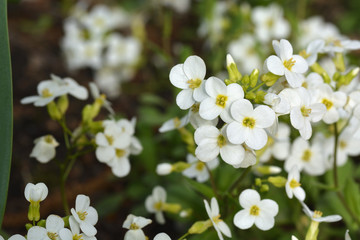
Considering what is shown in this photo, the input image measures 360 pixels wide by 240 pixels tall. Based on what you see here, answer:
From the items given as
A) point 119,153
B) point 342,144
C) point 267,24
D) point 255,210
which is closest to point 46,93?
point 119,153

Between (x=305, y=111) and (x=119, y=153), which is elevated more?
(x=119, y=153)

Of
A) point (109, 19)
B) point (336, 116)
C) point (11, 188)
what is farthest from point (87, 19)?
point (336, 116)

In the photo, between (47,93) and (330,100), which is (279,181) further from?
(47,93)

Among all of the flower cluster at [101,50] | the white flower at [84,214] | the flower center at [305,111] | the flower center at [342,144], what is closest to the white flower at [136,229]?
the white flower at [84,214]

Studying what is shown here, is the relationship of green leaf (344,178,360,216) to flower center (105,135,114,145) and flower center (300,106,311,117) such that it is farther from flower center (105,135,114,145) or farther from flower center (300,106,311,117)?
flower center (105,135,114,145)

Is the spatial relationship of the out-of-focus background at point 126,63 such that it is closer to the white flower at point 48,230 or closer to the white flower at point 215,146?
the white flower at point 215,146

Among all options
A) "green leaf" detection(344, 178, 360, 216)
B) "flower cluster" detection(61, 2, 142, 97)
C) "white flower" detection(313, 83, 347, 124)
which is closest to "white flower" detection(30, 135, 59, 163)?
"white flower" detection(313, 83, 347, 124)
